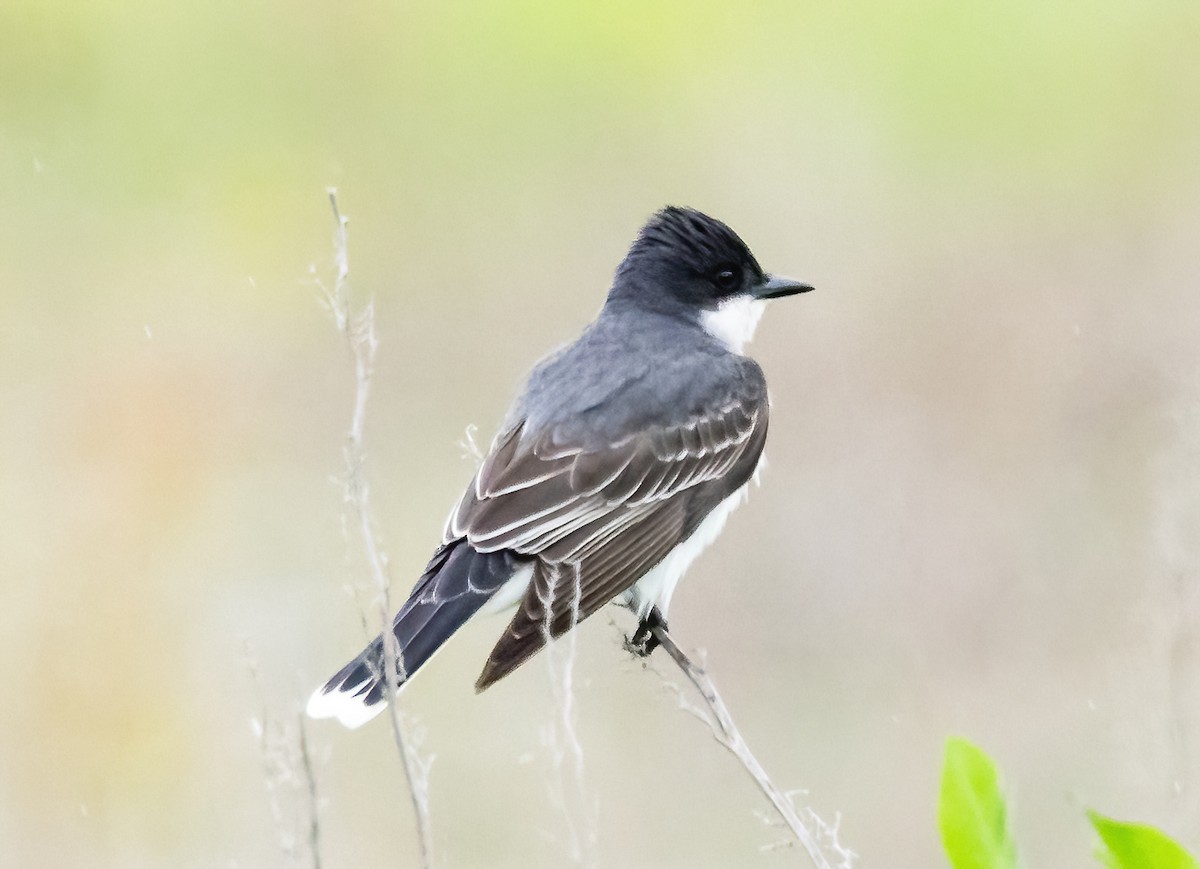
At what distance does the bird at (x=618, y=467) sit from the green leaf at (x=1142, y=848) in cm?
190

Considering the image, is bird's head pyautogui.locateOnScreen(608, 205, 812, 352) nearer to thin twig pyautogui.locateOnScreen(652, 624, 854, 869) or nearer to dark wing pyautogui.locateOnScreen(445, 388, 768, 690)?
dark wing pyautogui.locateOnScreen(445, 388, 768, 690)

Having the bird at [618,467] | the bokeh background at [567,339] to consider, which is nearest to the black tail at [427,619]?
the bird at [618,467]

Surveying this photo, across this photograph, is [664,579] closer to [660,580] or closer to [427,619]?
[660,580]

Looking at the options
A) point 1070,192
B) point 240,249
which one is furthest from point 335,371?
point 1070,192

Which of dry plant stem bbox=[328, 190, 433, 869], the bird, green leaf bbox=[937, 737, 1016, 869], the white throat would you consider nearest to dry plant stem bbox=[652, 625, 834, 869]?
the bird

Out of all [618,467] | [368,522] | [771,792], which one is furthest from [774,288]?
[368,522]

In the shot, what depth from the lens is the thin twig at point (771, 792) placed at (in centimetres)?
244

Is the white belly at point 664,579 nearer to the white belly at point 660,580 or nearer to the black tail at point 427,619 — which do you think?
the white belly at point 660,580

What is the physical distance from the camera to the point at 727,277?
512 centimetres

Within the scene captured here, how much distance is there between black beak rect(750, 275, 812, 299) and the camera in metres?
5.04

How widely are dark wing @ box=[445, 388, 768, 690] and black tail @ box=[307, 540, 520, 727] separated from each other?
5 centimetres

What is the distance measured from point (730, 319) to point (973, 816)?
128 inches

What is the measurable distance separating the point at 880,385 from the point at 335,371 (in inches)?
98.0

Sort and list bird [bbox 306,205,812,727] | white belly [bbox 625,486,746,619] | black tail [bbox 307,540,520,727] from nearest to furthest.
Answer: black tail [bbox 307,540,520,727] → bird [bbox 306,205,812,727] → white belly [bbox 625,486,746,619]
